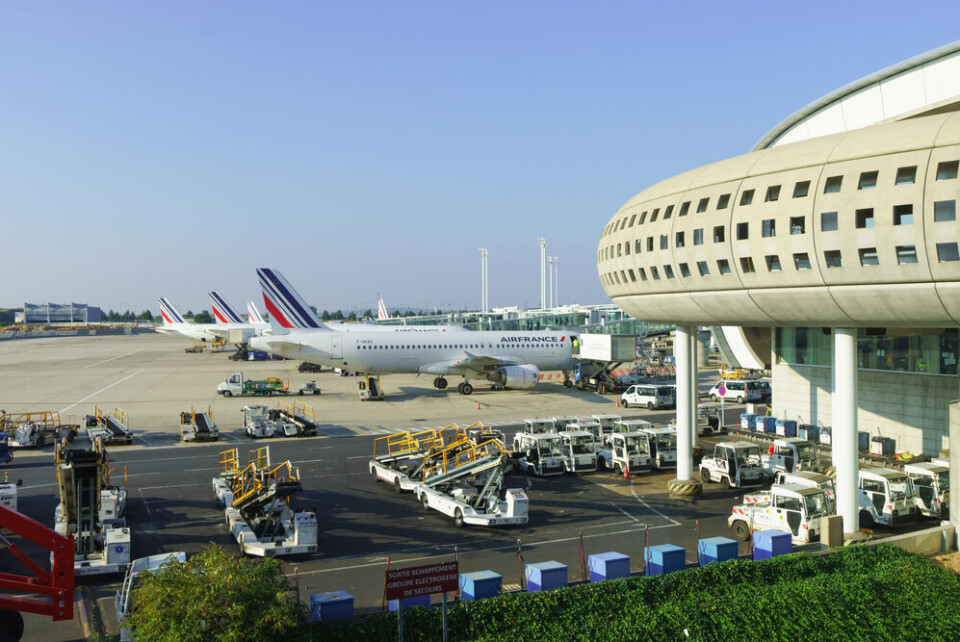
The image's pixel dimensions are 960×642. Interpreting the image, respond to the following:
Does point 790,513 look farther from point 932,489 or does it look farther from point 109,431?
point 109,431

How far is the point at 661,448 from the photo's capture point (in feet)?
107

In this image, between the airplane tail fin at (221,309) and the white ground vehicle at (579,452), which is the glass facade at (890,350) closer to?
the white ground vehicle at (579,452)

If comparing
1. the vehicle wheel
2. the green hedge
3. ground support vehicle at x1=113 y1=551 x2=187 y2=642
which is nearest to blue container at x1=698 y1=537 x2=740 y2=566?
the green hedge

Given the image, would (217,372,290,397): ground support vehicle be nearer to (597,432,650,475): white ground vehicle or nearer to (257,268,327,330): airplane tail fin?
(257,268,327,330): airplane tail fin

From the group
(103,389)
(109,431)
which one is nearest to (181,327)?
(103,389)

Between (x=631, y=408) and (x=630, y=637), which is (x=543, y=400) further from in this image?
(x=630, y=637)

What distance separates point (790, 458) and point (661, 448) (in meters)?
5.25

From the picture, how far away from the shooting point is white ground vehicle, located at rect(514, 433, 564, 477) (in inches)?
1233

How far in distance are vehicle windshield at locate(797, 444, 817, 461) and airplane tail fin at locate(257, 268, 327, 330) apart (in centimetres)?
3878

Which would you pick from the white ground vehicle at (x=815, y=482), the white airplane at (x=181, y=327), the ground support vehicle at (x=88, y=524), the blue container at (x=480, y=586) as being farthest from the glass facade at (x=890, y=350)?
the white airplane at (x=181, y=327)

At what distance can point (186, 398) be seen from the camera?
56938 millimetres

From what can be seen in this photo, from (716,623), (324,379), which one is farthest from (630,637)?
(324,379)

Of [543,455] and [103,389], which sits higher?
[103,389]

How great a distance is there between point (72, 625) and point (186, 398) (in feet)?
141
